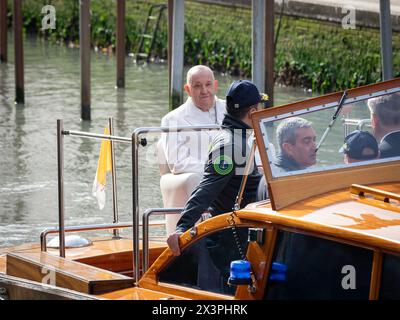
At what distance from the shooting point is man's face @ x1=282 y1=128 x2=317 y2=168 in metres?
5.89

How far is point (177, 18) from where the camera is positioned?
1502 centimetres

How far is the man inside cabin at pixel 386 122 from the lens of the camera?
20.2 ft

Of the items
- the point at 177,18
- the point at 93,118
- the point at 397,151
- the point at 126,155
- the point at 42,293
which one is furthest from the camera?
the point at 93,118

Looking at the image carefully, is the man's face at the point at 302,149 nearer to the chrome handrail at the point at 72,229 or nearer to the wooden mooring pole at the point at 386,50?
the chrome handrail at the point at 72,229

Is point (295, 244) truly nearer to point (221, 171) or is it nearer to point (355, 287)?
point (355, 287)

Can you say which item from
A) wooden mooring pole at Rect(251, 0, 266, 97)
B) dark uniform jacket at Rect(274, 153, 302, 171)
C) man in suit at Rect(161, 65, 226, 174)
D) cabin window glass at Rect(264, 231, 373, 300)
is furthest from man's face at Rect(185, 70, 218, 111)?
wooden mooring pole at Rect(251, 0, 266, 97)

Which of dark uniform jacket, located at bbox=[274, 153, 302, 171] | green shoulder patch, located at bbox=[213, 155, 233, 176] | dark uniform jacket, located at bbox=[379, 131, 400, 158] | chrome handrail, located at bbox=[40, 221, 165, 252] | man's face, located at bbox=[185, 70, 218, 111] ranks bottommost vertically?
chrome handrail, located at bbox=[40, 221, 165, 252]

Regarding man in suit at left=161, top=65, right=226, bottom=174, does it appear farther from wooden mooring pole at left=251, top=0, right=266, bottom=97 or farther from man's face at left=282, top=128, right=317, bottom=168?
wooden mooring pole at left=251, top=0, right=266, bottom=97

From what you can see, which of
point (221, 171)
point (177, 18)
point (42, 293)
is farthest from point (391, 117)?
point (177, 18)

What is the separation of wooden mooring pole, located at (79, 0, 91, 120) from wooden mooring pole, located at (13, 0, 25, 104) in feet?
5.60
